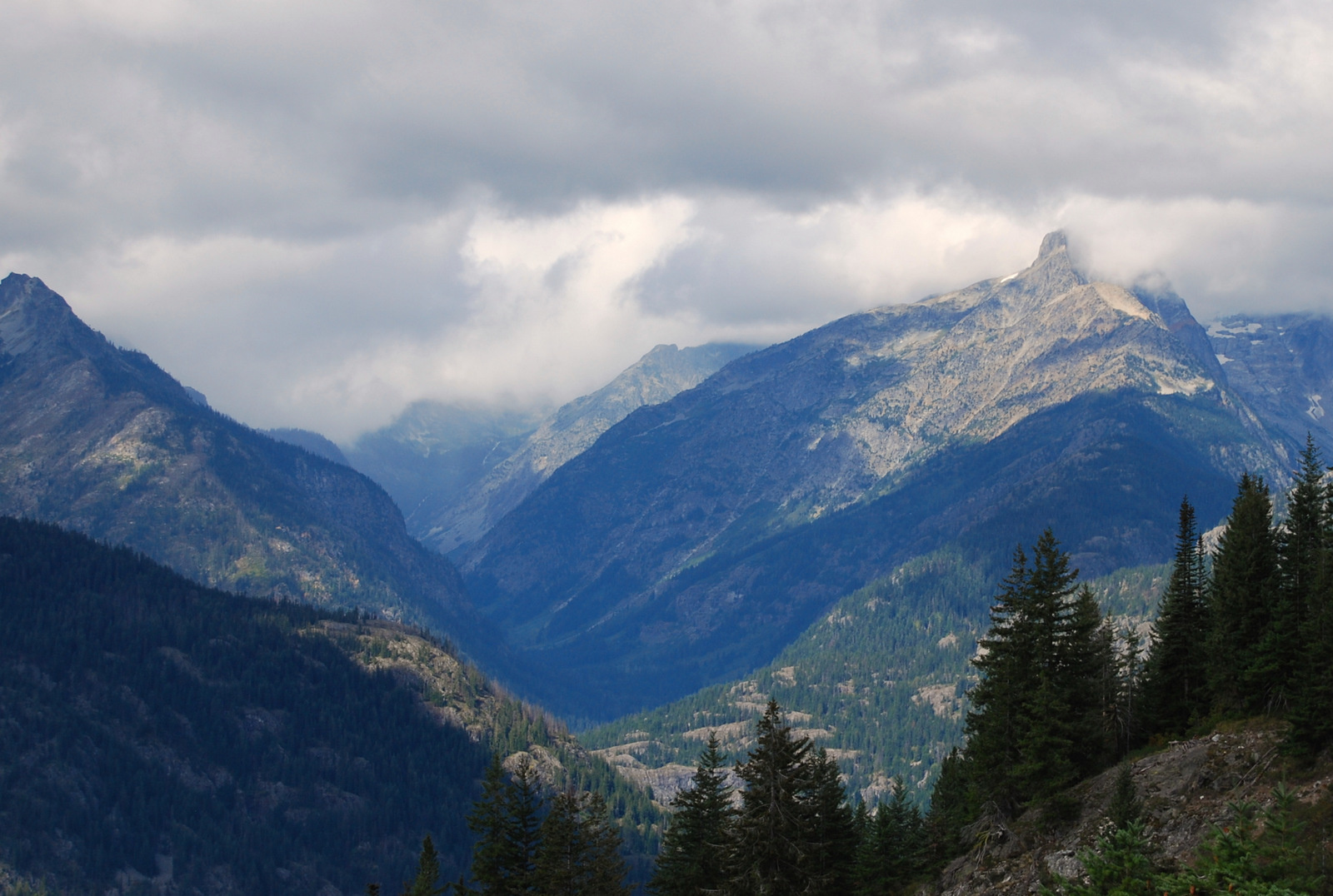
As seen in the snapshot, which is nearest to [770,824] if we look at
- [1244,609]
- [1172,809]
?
[1172,809]

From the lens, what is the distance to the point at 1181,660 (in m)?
100

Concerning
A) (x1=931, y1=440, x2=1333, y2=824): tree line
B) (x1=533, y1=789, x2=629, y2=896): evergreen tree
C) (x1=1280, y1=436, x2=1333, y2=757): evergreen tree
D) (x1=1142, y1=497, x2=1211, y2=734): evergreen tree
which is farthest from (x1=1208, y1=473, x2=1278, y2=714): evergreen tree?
(x1=533, y1=789, x2=629, y2=896): evergreen tree

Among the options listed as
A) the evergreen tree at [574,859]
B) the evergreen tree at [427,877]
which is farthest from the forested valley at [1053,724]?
the evergreen tree at [427,877]

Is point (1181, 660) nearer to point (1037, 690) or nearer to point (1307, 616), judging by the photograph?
point (1307, 616)

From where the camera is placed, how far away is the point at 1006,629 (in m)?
90.1

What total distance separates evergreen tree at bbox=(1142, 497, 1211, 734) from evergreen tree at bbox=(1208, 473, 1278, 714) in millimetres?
2000

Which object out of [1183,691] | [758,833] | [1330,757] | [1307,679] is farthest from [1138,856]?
[1183,691]

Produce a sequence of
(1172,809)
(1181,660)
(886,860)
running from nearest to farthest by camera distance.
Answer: (1172,809)
(886,860)
(1181,660)

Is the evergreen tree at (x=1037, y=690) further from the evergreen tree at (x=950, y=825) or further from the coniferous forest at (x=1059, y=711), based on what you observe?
the evergreen tree at (x=950, y=825)

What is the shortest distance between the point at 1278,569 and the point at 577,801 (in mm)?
62767

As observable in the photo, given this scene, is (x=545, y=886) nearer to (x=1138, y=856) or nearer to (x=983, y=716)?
(x=983, y=716)

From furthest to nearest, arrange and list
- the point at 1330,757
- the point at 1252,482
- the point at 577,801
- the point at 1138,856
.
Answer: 1. the point at 1252,482
2. the point at 577,801
3. the point at 1330,757
4. the point at 1138,856

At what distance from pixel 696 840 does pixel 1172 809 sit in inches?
1763

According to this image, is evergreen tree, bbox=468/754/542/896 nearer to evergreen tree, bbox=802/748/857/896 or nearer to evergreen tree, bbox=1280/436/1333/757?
evergreen tree, bbox=802/748/857/896
